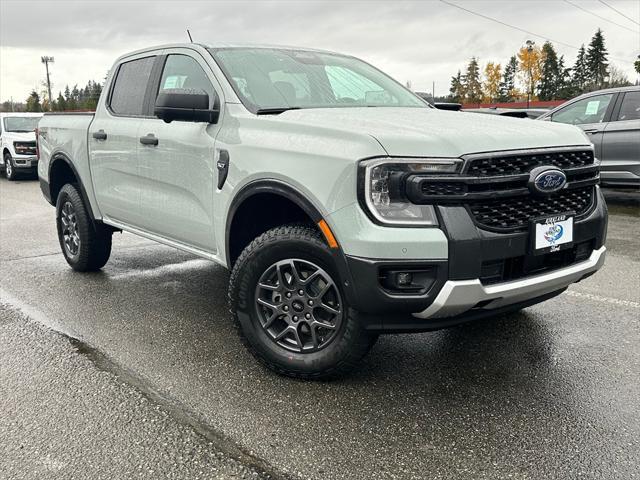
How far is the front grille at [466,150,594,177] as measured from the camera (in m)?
2.81

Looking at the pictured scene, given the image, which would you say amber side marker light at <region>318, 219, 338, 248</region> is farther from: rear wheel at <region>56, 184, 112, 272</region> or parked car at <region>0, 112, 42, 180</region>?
parked car at <region>0, 112, 42, 180</region>

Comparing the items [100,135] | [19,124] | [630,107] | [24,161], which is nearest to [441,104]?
[100,135]

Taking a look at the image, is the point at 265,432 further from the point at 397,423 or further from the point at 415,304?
the point at 415,304

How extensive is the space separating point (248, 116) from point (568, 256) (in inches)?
76.4

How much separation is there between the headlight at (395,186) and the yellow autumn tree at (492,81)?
9193 cm

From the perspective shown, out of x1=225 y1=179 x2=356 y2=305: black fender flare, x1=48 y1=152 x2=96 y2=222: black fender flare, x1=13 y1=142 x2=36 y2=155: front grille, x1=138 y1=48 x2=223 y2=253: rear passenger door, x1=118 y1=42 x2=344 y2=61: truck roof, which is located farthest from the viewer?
x1=13 y1=142 x2=36 y2=155: front grille

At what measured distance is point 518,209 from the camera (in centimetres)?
296

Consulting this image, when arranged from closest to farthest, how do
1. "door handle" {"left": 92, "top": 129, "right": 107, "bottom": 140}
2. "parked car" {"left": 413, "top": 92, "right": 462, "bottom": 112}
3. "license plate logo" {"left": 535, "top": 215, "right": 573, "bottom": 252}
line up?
"license plate logo" {"left": 535, "top": 215, "right": 573, "bottom": 252}
"parked car" {"left": 413, "top": 92, "right": 462, "bottom": 112}
"door handle" {"left": 92, "top": 129, "right": 107, "bottom": 140}

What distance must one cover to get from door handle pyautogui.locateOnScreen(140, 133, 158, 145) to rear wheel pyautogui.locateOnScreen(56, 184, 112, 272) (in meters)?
1.48

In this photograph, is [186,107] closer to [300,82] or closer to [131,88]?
[300,82]

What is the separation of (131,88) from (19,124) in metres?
14.1

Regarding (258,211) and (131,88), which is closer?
(258,211)

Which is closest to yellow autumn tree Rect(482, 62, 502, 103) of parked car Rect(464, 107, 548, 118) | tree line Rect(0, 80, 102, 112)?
tree line Rect(0, 80, 102, 112)

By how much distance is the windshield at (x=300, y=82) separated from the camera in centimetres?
382
